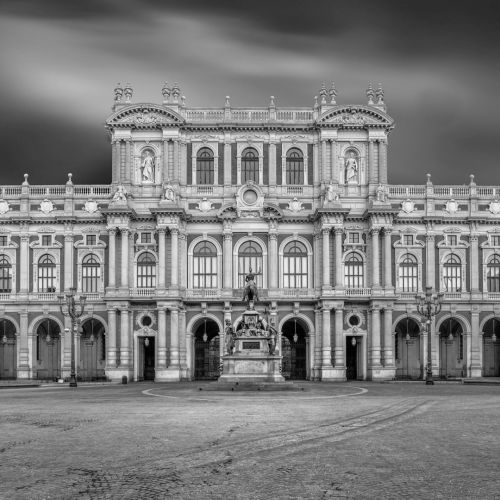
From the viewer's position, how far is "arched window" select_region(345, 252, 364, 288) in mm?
82938

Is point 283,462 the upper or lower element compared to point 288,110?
lower

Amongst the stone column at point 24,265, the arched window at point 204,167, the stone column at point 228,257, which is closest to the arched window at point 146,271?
the stone column at point 228,257

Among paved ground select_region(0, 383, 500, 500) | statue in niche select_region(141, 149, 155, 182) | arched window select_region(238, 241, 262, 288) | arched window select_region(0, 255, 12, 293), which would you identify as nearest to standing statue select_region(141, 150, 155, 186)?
statue in niche select_region(141, 149, 155, 182)

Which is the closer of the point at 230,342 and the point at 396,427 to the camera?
A: the point at 396,427

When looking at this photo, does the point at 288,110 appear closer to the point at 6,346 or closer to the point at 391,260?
the point at 391,260

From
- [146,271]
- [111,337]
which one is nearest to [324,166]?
[146,271]

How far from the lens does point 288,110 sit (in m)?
85.0

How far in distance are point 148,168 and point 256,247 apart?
42.2 feet

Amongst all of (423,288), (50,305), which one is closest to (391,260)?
(423,288)

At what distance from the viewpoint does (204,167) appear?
276 ft

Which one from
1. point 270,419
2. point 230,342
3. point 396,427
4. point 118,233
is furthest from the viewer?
point 118,233

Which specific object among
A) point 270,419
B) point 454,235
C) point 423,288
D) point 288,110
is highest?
point 288,110

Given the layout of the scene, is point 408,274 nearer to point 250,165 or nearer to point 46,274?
point 250,165

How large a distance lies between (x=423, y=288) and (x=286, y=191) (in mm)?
16115
